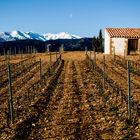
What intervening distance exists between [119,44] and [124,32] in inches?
106

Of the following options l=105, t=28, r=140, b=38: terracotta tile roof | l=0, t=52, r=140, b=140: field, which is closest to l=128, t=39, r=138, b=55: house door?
l=105, t=28, r=140, b=38: terracotta tile roof

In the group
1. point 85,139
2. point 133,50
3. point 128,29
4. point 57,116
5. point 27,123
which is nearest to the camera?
point 85,139

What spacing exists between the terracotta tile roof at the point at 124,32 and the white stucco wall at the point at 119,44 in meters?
0.55

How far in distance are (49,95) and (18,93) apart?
1.94 metres

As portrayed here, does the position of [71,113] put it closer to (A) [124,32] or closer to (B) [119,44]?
(B) [119,44]

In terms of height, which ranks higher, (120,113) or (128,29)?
(128,29)

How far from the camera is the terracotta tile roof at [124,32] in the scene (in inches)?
1873

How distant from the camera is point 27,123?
12508mm

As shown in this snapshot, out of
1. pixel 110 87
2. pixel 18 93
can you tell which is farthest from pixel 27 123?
pixel 110 87

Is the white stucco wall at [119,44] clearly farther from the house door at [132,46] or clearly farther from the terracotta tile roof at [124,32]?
the house door at [132,46]

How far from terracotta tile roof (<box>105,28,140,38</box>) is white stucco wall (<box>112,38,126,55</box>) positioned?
0.55 m

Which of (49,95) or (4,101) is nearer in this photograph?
(4,101)

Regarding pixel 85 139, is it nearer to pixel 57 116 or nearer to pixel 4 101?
pixel 57 116

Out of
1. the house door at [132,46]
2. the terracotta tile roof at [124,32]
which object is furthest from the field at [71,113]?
the terracotta tile roof at [124,32]
